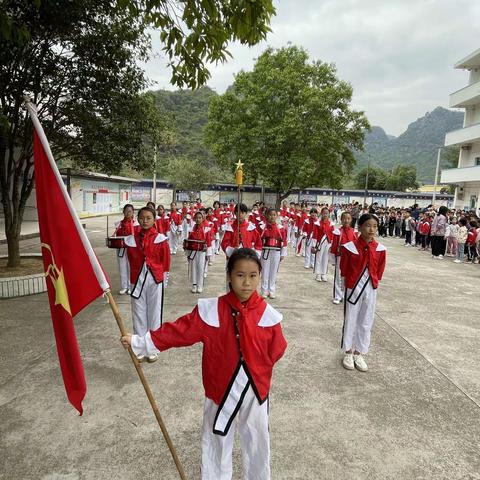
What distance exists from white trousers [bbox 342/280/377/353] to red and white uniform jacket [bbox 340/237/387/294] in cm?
8

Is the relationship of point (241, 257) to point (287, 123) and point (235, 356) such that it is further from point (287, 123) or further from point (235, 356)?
point (287, 123)

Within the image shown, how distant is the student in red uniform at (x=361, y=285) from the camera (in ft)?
14.0

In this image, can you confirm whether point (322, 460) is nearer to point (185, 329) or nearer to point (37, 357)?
point (185, 329)

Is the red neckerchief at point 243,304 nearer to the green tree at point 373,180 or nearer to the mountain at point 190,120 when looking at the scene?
the mountain at point 190,120

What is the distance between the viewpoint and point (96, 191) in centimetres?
2389

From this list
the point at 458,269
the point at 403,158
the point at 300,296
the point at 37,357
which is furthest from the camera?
the point at 403,158

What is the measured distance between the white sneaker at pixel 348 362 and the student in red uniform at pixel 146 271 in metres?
2.31

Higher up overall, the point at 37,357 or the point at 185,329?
the point at 185,329

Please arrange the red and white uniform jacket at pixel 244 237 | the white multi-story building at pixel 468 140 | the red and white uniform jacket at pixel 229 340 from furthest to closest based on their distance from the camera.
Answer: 1. the white multi-story building at pixel 468 140
2. the red and white uniform jacket at pixel 244 237
3. the red and white uniform jacket at pixel 229 340

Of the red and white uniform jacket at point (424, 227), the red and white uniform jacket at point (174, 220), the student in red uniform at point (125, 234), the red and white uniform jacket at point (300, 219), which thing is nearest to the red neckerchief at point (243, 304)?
the student in red uniform at point (125, 234)

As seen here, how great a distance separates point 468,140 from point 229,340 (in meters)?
29.2

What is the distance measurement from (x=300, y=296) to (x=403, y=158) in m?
149

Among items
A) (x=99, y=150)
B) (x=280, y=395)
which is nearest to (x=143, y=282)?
(x=280, y=395)

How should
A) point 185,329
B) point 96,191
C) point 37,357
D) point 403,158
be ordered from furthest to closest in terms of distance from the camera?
point 403,158, point 96,191, point 37,357, point 185,329
